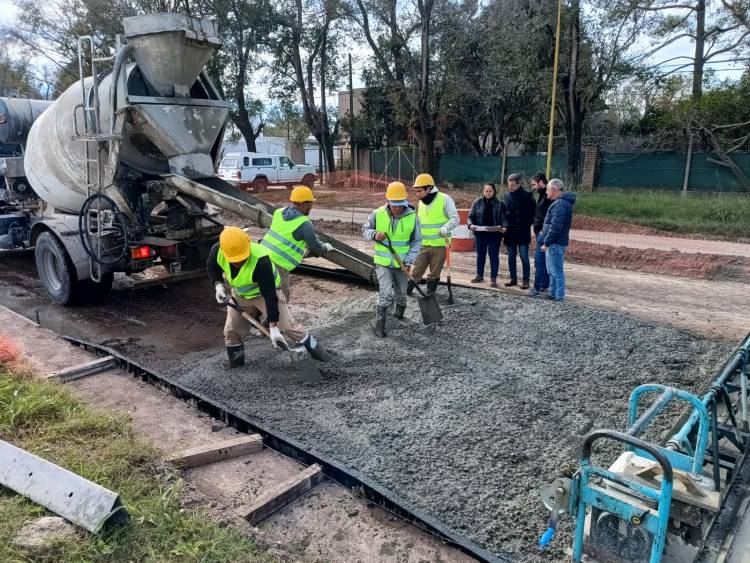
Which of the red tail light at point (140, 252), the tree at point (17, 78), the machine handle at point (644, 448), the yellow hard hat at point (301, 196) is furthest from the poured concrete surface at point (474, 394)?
the tree at point (17, 78)

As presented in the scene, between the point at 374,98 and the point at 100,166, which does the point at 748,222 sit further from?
the point at 374,98

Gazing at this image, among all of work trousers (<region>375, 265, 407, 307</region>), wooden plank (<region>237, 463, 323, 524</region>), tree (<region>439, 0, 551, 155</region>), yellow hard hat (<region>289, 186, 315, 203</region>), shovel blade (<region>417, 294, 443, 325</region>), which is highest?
tree (<region>439, 0, 551, 155</region>)

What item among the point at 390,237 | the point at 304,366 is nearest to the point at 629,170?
the point at 390,237

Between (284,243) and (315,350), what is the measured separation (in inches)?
43.0

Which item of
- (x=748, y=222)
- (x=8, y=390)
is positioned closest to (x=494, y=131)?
(x=748, y=222)

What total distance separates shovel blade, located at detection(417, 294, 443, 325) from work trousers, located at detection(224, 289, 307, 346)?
4.90 feet

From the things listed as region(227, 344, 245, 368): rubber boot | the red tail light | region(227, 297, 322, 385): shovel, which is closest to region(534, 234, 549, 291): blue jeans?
region(227, 297, 322, 385): shovel

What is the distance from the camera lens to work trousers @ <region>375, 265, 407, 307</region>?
6.08 metres

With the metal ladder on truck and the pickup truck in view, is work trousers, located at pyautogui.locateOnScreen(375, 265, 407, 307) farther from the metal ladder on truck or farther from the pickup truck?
the pickup truck

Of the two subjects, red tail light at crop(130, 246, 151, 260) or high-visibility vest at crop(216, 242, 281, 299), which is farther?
red tail light at crop(130, 246, 151, 260)

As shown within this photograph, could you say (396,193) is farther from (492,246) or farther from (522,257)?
(522,257)

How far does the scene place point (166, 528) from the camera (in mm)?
2947

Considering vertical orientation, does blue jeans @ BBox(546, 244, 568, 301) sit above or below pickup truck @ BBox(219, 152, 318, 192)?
below

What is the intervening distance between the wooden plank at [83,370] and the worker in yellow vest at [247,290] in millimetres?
1179
